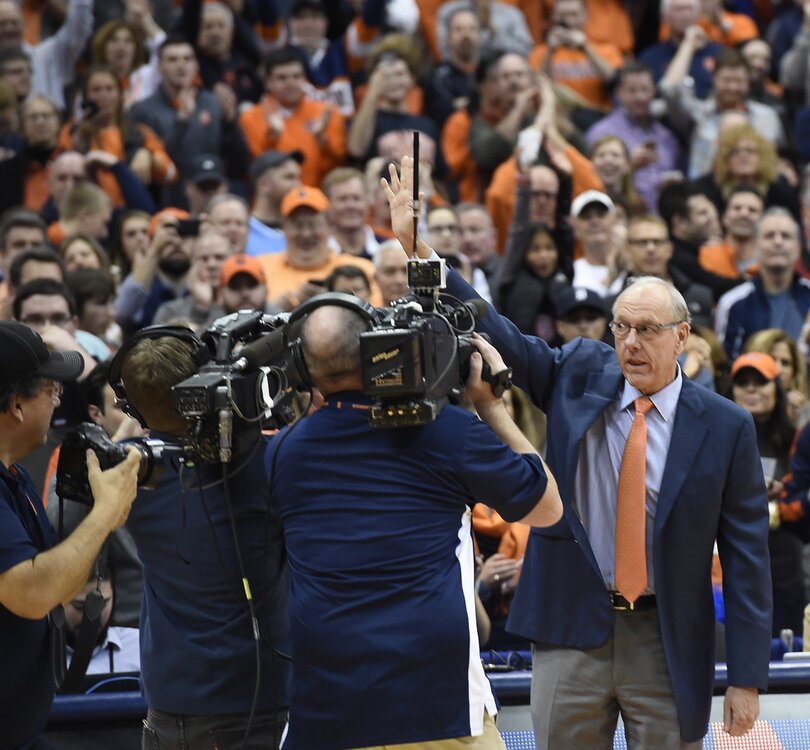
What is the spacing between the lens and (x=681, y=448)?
4285mm

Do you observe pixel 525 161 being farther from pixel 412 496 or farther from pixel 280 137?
pixel 412 496

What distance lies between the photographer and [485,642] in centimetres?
546

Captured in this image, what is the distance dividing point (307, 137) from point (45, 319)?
449 cm

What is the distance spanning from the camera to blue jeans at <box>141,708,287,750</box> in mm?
3920

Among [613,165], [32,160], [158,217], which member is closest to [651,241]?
[613,165]

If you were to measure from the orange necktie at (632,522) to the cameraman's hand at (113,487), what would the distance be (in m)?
1.44

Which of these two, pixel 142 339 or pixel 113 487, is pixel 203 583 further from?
pixel 142 339

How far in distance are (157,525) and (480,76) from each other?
8330mm

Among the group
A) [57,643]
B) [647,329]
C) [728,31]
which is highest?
[728,31]

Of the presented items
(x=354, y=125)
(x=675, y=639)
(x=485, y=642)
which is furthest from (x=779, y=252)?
(x=675, y=639)

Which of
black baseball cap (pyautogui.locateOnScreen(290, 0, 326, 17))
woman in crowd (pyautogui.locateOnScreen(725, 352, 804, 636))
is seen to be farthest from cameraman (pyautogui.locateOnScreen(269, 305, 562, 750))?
black baseball cap (pyautogui.locateOnScreen(290, 0, 326, 17))

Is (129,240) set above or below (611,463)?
above

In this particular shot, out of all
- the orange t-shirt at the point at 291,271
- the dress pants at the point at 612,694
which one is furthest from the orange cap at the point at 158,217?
the dress pants at the point at 612,694

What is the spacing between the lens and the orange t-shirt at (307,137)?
36.1 feet
